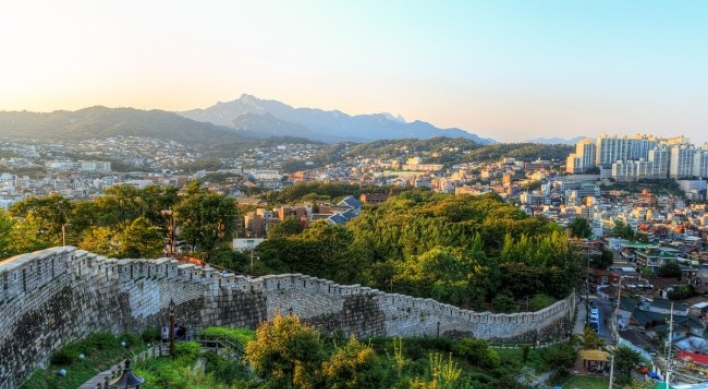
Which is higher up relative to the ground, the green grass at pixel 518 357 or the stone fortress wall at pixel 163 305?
the stone fortress wall at pixel 163 305

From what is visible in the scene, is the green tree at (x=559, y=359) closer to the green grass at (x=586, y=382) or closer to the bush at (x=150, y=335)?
the green grass at (x=586, y=382)

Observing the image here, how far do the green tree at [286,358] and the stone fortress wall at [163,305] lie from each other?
10.1 feet

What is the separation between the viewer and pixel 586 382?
1962 centimetres

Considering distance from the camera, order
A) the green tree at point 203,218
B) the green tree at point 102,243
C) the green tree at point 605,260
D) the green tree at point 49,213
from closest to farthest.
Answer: the green tree at point 102,243 → the green tree at point 49,213 → the green tree at point 203,218 → the green tree at point 605,260

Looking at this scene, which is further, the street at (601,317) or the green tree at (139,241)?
the street at (601,317)

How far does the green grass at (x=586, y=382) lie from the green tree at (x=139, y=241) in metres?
14.4

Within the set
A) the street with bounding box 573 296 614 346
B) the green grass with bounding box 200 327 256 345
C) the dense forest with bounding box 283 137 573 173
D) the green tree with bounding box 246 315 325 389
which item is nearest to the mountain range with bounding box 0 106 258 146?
the dense forest with bounding box 283 137 573 173

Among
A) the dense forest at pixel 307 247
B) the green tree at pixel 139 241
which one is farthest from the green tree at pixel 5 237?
the green tree at pixel 139 241

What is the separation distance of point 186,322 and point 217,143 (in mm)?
144118

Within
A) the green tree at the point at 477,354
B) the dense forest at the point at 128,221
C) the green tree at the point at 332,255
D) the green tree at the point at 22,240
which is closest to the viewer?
the green tree at the point at 22,240

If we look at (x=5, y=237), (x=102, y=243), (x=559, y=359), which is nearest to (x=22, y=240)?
(x=5, y=237)

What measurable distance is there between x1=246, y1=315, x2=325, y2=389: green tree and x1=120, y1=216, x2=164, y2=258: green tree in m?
9.70

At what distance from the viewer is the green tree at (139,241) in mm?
16953

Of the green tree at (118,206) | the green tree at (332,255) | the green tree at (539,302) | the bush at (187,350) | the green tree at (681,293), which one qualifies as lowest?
the green tree at (681,293)
